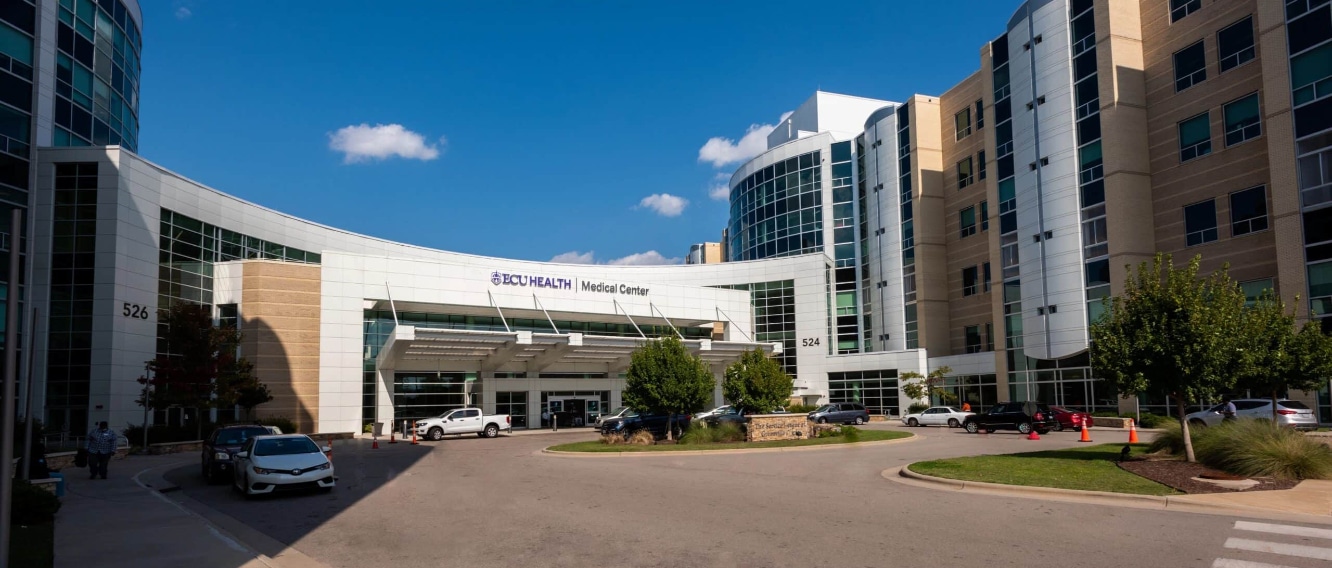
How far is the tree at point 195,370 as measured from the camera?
34.9 metres

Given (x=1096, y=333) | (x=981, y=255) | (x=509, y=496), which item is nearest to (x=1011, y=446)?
(x=1096, y=333)

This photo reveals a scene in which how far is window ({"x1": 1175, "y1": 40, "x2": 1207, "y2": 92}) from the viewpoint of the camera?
40094 mm

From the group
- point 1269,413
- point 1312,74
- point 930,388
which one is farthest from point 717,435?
point 1312,74

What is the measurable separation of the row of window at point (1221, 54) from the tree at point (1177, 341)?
24.0 m

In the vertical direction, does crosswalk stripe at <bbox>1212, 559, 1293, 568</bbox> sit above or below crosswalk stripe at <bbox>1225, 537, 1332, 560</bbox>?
above

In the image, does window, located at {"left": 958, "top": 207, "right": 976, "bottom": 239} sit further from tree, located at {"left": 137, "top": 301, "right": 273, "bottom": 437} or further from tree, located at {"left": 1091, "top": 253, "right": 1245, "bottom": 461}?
tree, located at {"left": 137, "top": 301, "right": 273, "bottom": 437}

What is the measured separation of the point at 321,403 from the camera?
43.7m

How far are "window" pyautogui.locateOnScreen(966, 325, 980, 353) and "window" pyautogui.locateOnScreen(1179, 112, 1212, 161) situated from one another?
18.1 m

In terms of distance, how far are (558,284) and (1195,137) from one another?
3568 centimetres

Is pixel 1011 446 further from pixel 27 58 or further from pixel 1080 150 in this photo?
pixel 27 58

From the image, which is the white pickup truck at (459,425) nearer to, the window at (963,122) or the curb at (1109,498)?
the curb at (1109,498)

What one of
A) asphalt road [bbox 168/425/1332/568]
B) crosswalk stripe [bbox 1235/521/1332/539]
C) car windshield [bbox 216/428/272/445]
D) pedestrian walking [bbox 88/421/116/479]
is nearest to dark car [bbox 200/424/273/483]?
car windshield [bbox 216/428/272/445]

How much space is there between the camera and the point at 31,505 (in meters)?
13.8

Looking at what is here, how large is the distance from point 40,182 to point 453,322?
837 inches
